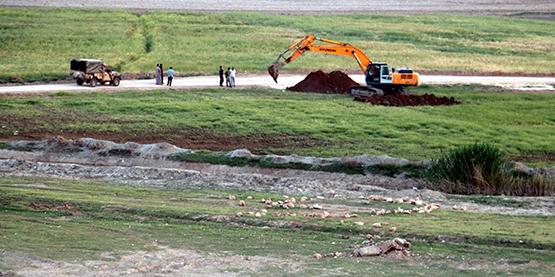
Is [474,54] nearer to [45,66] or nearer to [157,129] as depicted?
[45,66]

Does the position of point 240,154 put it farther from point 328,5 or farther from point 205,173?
point 328,5

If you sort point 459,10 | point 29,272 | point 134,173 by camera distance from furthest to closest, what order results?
point 459,10 → point 134,173 → point 29,272

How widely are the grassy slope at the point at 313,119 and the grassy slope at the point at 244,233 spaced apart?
16654 mm

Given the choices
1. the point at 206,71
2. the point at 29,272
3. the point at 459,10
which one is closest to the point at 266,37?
the point at 206,71

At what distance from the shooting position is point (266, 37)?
104938 millimetres

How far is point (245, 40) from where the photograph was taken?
338 feet

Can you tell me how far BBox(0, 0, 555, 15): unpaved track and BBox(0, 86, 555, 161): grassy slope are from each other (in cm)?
5872

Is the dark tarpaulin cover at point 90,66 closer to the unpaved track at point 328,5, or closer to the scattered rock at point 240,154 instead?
the scattered rock at point 240,154

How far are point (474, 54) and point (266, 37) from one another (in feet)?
52.9

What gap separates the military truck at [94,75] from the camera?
74312mm

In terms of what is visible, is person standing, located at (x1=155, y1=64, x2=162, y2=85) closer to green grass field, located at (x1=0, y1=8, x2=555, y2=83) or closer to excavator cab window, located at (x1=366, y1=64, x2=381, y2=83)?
green grass field, located at (x1=0, y1=8, x2=555, y2=83)

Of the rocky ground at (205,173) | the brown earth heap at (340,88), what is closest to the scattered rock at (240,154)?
the rocky ground at (205,173)

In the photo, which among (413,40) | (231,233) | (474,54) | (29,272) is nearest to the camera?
(29,272)

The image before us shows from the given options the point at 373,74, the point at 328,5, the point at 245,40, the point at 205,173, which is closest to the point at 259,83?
the point at 373,74
